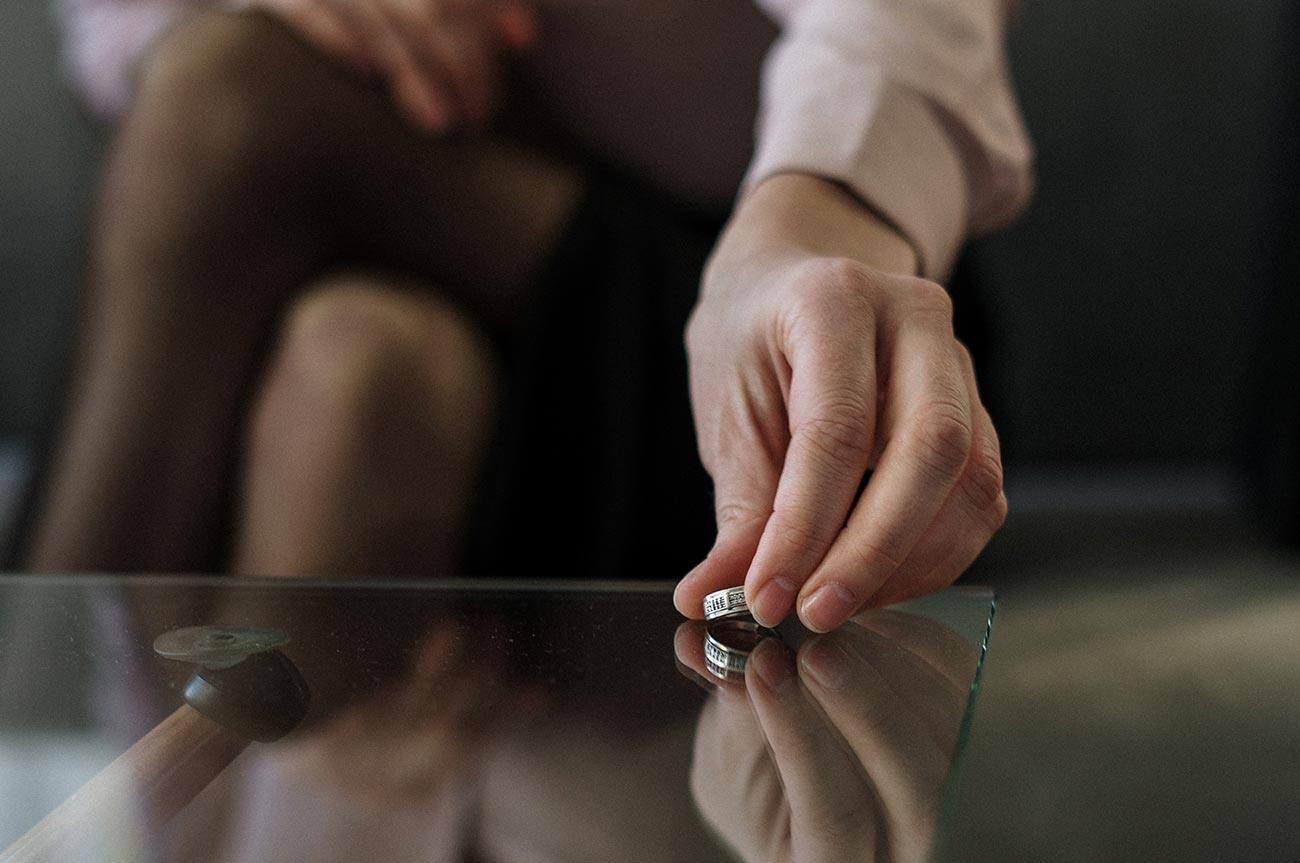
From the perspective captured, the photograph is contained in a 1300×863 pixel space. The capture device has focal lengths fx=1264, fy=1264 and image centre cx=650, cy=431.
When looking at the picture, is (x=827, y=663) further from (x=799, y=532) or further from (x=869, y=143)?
(x=869, y=143)

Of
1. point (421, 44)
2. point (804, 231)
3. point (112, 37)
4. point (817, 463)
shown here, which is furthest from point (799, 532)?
point (112, 37)

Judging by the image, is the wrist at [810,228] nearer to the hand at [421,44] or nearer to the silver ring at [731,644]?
the silver ring at [731,644]

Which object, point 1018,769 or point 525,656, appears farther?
point 1018,769

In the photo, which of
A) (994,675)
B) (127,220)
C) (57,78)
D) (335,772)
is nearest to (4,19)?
(57,78)

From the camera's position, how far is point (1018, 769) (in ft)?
1.71

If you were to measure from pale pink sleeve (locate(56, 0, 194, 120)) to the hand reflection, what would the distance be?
67 centimetres

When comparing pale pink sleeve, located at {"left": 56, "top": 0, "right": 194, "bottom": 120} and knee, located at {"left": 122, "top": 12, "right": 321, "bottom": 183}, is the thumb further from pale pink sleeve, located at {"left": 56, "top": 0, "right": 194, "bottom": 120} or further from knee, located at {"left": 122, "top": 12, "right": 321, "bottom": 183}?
pale pink sleeve, located at {"left": 56, "top": 0, "right": 194, "bottom": 120}

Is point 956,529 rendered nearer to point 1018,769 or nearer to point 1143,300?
point 1018,769

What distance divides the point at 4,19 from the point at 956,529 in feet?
3.03

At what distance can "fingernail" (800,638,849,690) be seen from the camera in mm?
226

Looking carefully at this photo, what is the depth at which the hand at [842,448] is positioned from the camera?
0.82 ft

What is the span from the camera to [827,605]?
0.81 feet

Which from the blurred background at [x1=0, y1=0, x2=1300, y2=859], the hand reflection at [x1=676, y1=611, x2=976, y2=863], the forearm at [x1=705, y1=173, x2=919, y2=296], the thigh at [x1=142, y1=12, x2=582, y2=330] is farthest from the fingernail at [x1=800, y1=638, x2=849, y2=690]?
the blurred background at [x1=0, y1=0, x2=1300, y2=859]

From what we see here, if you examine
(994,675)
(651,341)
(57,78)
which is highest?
(57,78)
